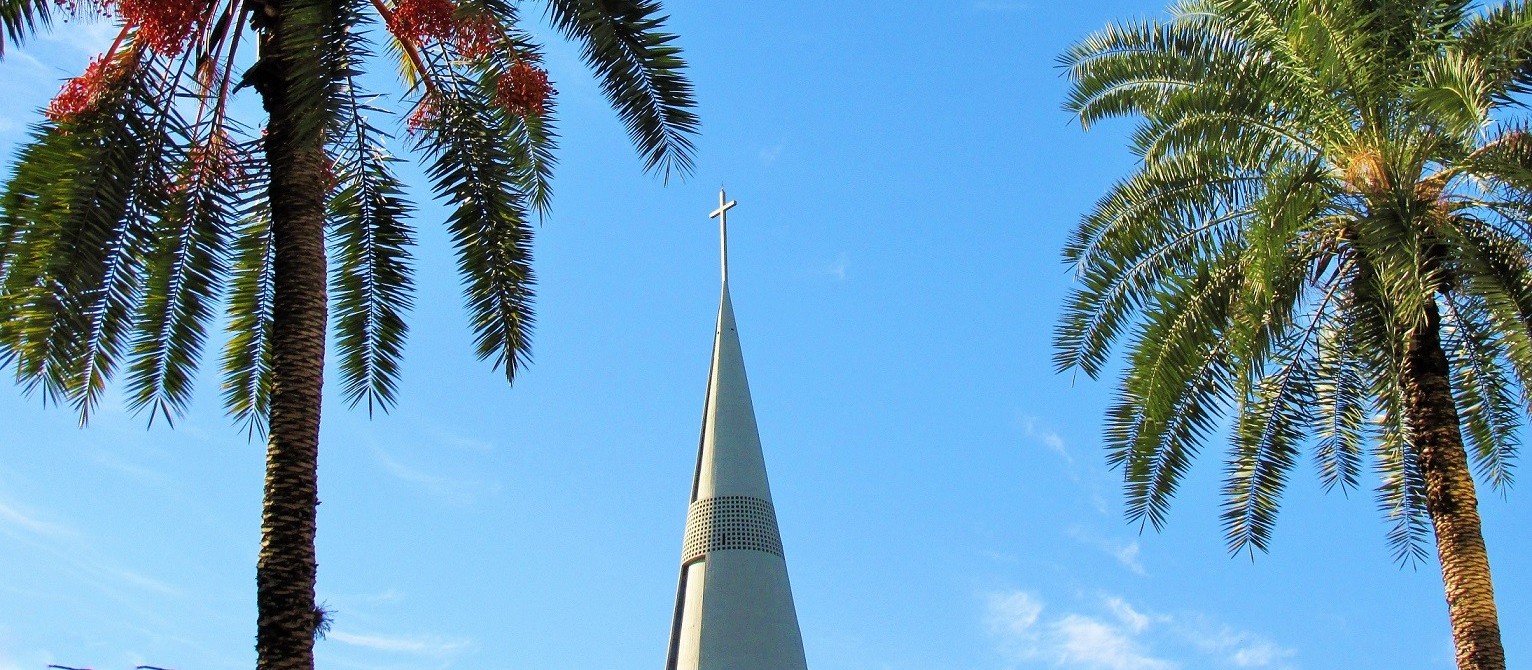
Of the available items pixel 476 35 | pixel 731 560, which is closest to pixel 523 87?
pixel 476 35

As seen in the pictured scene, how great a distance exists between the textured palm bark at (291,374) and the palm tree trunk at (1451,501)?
8.82m

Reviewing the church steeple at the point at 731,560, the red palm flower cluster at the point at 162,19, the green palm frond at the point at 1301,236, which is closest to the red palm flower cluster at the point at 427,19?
the red palm flower cluster at the point at 162,19

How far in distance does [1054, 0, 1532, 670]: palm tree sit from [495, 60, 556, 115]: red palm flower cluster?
555cm

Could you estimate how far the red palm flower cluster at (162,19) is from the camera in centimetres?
1003

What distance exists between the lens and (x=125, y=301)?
436 inches

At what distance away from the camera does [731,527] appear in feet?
68.0

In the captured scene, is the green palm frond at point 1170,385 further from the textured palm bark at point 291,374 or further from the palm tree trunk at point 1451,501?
the textured palm bark at point 291,374

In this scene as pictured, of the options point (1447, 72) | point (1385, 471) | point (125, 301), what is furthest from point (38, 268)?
point (1385, 471)

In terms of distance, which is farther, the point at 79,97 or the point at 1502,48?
the point at 1502,48

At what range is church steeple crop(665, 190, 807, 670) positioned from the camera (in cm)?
1945

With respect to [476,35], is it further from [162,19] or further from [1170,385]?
[1170,385]

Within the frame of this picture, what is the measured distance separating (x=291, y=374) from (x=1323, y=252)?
9090 millimetres

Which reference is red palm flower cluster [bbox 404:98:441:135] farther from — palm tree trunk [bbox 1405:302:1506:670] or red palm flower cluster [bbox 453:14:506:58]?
palm tree trunk [bbox 1405:302:1506:670]

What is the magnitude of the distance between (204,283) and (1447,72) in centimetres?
928
